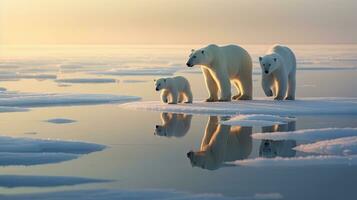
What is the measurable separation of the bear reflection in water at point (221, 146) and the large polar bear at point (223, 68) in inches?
110

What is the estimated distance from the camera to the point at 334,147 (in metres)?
5.76

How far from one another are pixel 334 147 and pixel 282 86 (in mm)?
5112

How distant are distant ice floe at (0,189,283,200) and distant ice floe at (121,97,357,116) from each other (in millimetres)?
Answer: 4952

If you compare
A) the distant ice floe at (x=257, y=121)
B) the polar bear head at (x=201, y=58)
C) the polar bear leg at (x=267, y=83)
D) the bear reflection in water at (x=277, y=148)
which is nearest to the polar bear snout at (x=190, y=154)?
the bear reflection in water at (x=277, y=148)

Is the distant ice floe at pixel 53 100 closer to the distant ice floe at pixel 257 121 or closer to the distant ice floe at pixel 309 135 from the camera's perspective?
the distant ice floe at pixel 257 121

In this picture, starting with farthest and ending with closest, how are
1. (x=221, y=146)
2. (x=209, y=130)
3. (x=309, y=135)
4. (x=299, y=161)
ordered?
(x=209, y=130), (x=309, y=135), (x=221, y=146), (x=299, y=161)

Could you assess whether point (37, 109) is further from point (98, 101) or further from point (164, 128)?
point (164, 128)

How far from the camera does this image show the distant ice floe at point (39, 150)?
17.2ft

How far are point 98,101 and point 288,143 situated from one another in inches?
236

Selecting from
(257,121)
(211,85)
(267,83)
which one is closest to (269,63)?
(267,83)

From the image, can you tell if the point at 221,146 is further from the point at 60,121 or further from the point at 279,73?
the point at 279,73

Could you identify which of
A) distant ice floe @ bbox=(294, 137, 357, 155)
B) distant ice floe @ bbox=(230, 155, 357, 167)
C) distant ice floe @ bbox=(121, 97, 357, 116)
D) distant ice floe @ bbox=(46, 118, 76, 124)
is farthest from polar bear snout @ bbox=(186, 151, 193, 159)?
distant ice floe @ bbox=(121, 97, 357, 116)

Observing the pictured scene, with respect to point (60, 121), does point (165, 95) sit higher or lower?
higher

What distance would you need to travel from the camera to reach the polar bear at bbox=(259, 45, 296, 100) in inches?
403
